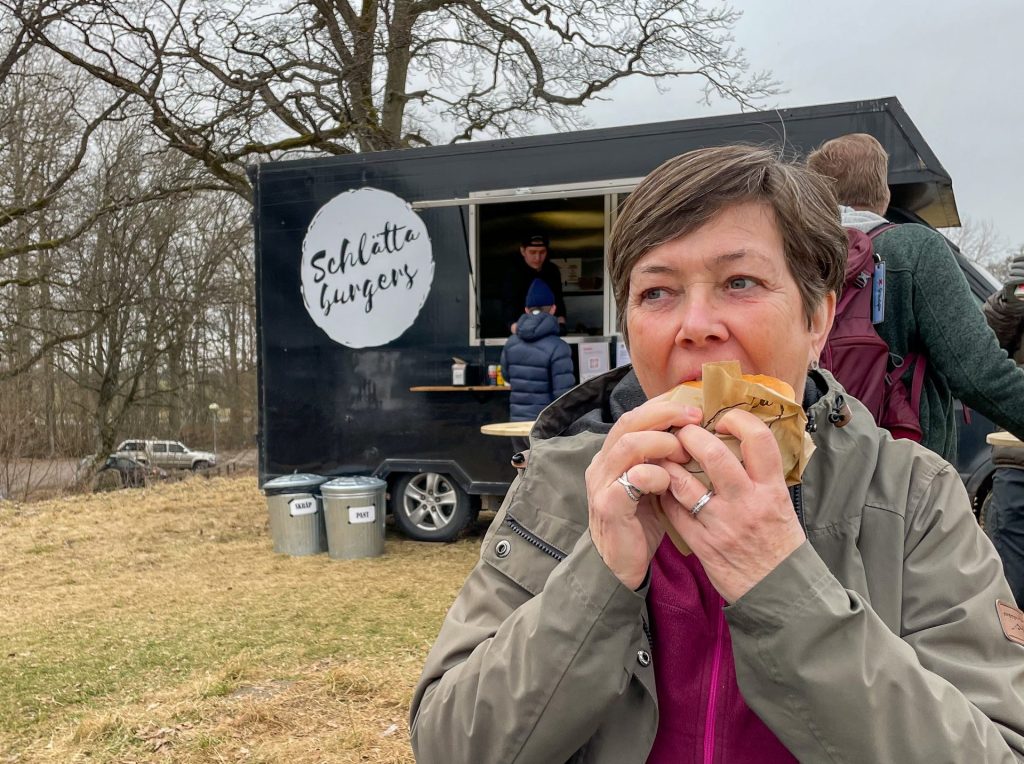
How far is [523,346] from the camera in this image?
576 cm

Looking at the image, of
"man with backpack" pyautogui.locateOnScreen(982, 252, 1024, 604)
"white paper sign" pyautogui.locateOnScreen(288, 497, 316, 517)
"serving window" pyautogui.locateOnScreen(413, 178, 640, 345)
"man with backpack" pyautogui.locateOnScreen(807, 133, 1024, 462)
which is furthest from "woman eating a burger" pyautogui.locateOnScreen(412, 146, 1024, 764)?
"white paper sign" pyautogui.locateOnScreen(288, 497, 316, 517)

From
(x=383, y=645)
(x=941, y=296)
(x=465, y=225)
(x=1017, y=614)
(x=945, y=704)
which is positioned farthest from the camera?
(x=465, y=225)

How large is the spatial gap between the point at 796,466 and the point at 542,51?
42.4 feet

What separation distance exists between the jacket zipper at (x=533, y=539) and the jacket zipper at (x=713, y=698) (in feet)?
0.70

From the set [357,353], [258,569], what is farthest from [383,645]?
[357,353]

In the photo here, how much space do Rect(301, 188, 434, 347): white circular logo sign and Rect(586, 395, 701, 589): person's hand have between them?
5498 mm

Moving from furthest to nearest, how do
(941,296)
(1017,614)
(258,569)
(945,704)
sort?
(258,569), (941,296), (1017,614), (945,704)

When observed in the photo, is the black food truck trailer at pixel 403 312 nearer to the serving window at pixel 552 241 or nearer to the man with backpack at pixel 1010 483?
the serving window at pixel 552 241

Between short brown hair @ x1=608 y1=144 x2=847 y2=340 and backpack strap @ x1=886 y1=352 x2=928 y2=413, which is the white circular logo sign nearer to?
backpack strap @ x1=886 y1=352 x2=928 y2=413

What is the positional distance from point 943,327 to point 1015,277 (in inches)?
36.8

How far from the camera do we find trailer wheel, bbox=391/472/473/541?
250 inches

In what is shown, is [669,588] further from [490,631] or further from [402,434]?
[402,434]

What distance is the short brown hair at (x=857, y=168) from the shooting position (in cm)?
248

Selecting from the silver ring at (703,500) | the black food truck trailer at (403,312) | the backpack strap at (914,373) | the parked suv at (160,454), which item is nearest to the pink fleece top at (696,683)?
the silver ring at (703,500)
